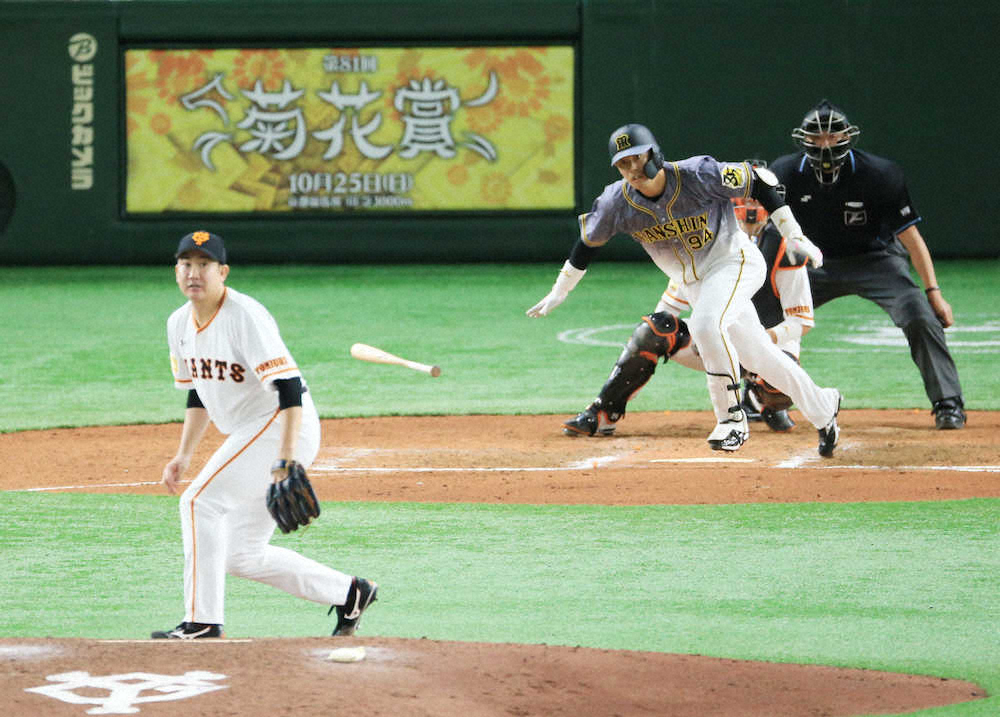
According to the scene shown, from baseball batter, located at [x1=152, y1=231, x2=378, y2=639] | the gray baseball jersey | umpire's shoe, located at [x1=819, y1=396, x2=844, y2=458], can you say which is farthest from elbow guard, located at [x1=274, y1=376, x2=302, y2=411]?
umpire's shoe, located at [x1=819, y1=396, x2=844, y2=458]

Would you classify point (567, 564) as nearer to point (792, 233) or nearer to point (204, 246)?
point (204, 246)

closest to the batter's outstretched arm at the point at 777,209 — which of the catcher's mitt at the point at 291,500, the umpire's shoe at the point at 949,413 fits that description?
the umpire's shoe at the point at 949,413

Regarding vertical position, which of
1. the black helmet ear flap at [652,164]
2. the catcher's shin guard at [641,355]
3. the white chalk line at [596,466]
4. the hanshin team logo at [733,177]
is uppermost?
the black helmet ear flap at [652,164]

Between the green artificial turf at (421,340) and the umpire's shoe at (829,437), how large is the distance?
257 centimetres

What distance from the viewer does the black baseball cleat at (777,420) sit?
10.7m

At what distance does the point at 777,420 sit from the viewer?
10.7 metres

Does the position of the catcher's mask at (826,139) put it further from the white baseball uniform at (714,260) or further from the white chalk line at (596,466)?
the white chalk line at (596,466)

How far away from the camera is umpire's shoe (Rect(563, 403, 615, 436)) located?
412 inches

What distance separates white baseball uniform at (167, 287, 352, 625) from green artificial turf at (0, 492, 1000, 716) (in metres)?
0.30

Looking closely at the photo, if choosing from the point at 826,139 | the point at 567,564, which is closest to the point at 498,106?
the point at 826,139

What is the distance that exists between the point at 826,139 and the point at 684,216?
199cm

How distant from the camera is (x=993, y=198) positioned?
22531 mm

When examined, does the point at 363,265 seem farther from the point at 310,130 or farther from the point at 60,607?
the point at 60,607

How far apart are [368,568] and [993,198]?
1760 centimetres
